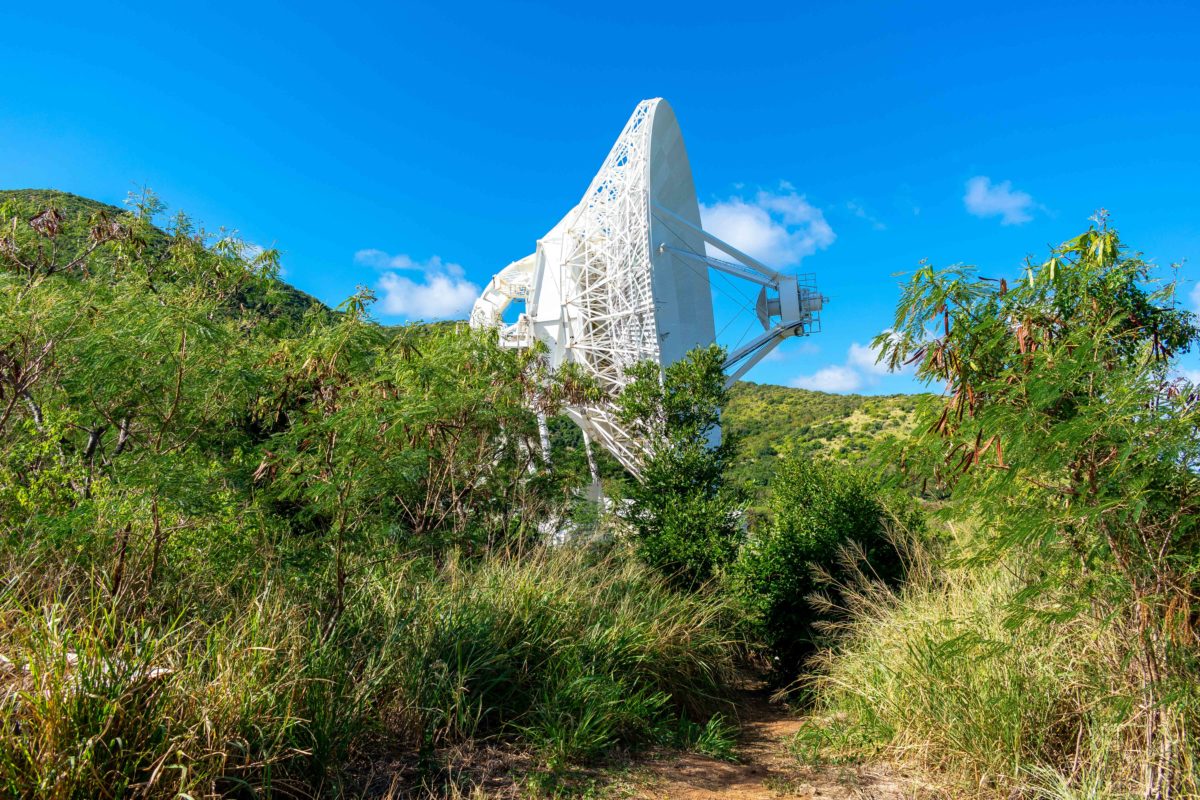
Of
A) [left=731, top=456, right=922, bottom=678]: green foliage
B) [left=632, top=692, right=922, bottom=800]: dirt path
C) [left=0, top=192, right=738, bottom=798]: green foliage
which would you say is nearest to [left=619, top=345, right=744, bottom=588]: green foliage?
[left=731, top=456, right=922, bottom=678]: green foliage

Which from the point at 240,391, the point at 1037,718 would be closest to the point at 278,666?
the point at 240,391

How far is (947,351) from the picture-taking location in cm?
432

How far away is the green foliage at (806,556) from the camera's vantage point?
9.20 m

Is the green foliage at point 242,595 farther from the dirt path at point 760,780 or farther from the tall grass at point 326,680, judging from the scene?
the dirt path at point 760,780

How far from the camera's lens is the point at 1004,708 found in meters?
4.51

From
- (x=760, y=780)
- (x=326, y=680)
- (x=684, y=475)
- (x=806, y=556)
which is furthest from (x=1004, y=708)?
(x=684, y=475)

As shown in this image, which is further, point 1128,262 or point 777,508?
point 777,508

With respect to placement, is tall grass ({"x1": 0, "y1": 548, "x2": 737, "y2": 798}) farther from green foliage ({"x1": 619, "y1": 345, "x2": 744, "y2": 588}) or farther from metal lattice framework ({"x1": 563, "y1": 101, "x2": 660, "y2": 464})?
metal lattice framework ({"x1": 563, "y1": 101, "x2": 660, "y2": 464})

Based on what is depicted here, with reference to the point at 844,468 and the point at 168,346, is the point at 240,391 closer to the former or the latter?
the point at 168,346

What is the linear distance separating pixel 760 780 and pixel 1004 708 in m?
1.66

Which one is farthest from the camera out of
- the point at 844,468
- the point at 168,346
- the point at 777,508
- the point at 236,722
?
the point at 844,468

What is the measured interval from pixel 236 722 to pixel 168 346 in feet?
9.07

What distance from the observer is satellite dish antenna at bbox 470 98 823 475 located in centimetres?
1884

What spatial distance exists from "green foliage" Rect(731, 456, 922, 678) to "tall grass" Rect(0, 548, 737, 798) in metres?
1.75
